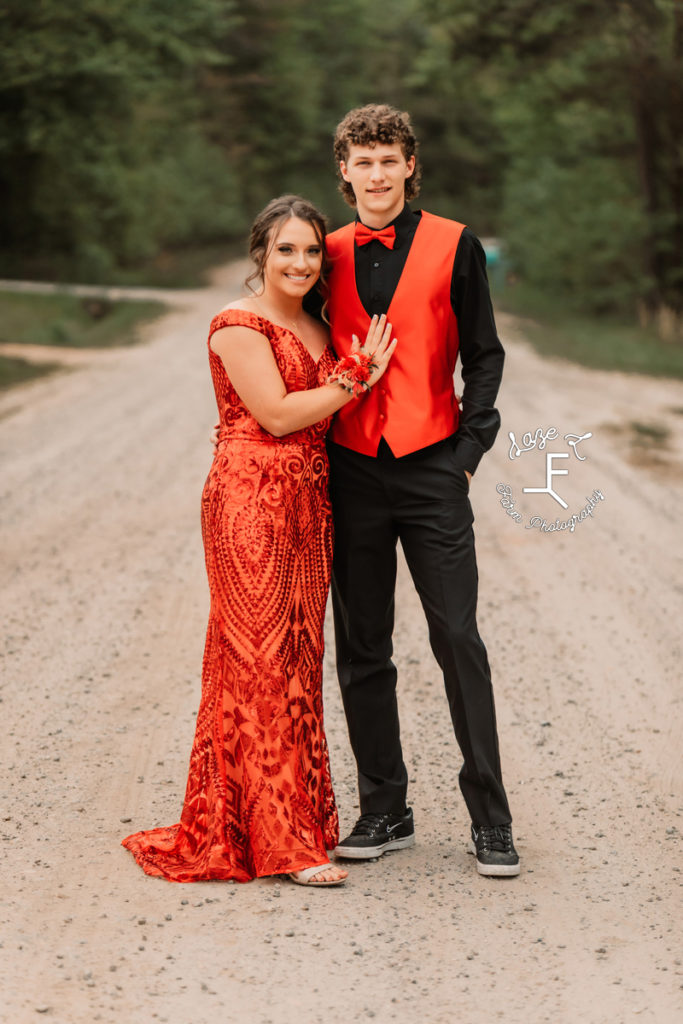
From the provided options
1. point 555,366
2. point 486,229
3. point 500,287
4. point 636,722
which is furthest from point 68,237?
point 636,722

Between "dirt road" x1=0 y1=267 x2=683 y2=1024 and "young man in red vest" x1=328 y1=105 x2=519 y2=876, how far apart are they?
41 centimetres

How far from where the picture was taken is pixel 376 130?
11.4 feet

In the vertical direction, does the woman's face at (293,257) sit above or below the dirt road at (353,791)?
above

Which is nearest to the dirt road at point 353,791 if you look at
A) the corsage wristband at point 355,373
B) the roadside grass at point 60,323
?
the corsage wristband at point 355,373

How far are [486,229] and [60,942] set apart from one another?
169 ft

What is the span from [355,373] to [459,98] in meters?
29.2

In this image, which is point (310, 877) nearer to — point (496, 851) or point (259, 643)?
point (496, 851)

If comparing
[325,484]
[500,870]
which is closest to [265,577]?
[325,484]

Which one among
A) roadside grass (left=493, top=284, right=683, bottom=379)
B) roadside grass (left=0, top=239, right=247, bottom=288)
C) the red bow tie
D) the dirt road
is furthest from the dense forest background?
the red bow tie

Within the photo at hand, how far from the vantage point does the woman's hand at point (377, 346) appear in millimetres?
3441

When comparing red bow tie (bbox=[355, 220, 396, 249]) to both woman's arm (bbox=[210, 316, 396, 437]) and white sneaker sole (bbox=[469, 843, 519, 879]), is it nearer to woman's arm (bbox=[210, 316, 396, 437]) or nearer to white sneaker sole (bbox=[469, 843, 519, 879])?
woman's arm (bbox=[210, 316, 396, 437])

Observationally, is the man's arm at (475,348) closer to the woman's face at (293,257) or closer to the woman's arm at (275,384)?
the woman's arm at (275,384)

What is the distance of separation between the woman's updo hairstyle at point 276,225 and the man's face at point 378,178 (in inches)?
5.5

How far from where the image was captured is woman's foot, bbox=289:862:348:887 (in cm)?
355
